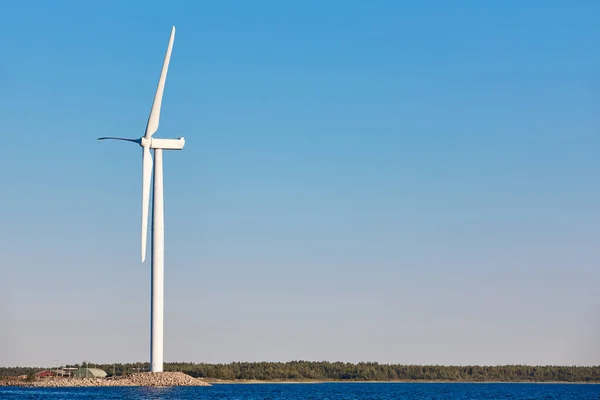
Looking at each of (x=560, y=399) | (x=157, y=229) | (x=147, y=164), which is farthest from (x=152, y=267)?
(x=560, y=399)

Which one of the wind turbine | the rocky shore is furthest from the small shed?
the wind turbine

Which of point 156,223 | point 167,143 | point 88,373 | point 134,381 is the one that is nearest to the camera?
point 156,223

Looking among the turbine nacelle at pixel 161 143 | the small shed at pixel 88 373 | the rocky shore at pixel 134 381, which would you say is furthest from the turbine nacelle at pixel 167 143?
the small shed at pixel 88 373

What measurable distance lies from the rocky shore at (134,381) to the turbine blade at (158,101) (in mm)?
27741

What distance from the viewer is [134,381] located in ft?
387

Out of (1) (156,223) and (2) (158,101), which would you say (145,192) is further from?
(2) (158,101)

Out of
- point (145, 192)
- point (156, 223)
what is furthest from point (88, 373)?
point (145, 192)

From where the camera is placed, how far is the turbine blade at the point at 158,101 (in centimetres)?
10562

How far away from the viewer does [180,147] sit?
390ft

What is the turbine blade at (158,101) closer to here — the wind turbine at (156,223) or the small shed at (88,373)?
the wind turbine at (156,223)

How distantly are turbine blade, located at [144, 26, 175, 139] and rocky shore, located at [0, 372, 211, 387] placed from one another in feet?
91.0

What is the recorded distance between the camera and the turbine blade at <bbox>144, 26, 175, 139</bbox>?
106 metres

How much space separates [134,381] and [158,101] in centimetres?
3337

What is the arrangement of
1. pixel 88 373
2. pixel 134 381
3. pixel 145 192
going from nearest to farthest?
pixel 145 192 → pixel 134 381 → pixel 88 373
